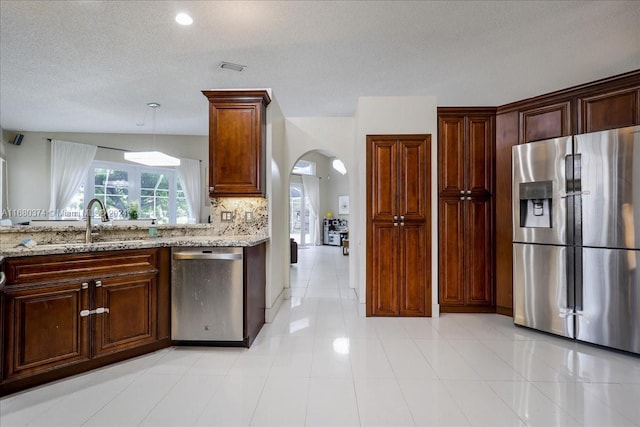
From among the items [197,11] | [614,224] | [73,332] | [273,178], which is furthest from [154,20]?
[614,224]

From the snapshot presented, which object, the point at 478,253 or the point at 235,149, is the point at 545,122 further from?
the point at 235,149

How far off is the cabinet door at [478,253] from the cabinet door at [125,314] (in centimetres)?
335

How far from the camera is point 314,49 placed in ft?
9.93

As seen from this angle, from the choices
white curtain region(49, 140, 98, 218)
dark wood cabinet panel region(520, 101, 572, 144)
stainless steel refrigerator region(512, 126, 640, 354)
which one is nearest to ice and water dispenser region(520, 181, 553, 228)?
stainless steel refrigerator region(512, 126, 640, 354)

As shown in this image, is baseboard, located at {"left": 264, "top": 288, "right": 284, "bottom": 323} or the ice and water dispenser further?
baseboard, located at {"left": 264, "top": 288, "right": 284, "bottom": 323}

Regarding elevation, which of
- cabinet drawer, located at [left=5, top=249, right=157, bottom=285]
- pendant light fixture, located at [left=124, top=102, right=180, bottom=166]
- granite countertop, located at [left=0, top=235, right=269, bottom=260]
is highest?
pendant light fixture, located at [left=124, top=102, right=180, bottom=166]

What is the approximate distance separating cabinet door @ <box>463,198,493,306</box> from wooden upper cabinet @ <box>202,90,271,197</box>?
2515mm

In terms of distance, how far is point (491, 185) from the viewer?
361 cm

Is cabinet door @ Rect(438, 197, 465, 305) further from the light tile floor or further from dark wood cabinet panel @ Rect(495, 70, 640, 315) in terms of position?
the light tile floor

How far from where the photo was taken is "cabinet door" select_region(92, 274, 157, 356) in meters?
2.23

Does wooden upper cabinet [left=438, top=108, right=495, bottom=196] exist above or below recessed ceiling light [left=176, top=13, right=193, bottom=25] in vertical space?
below

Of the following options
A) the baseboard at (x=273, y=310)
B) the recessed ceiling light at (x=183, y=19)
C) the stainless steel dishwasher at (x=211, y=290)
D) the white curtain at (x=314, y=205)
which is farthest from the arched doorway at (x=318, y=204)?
the recessed ceiling light at (x=183, y=19)

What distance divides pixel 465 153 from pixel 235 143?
105 inches

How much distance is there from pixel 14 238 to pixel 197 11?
2251mm
